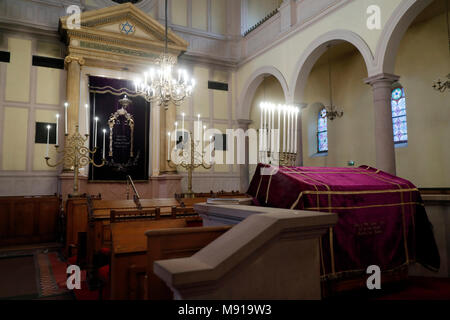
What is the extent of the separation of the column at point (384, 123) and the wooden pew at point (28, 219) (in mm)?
6652

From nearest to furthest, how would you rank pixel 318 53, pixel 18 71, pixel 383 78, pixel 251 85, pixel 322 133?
pixel 383 78 < pixel 318 53 < pixel 18 71 < pixel 251 85 < pixel 322 133

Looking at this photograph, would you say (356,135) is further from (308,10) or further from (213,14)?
(213,14)

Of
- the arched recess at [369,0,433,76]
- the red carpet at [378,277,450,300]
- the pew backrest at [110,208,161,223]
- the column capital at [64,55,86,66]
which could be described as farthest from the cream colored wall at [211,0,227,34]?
the red carpet at [378,277,450,300]

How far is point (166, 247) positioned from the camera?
185cm

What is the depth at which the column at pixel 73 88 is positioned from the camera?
25.1 ft

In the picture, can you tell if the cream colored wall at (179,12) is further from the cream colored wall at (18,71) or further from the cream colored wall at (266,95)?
the cream colored wall at (18,71)

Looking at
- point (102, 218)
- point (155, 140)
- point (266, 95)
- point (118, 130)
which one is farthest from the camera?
Answer: point (266, 95)

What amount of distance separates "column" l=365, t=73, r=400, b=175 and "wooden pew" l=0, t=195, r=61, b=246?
262 inches

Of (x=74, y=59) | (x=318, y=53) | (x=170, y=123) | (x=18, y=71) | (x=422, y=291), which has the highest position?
(x=74, y=59)

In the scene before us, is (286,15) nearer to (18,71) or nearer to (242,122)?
(242,122)

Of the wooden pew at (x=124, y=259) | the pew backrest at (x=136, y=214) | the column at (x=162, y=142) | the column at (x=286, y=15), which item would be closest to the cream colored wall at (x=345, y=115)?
the column at (x=286, y=15)

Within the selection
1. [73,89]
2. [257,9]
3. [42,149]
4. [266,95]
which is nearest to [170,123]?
[73,89]

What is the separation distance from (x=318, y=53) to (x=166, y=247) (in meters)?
6.54

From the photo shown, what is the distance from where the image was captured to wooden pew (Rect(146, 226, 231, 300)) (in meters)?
1.81
